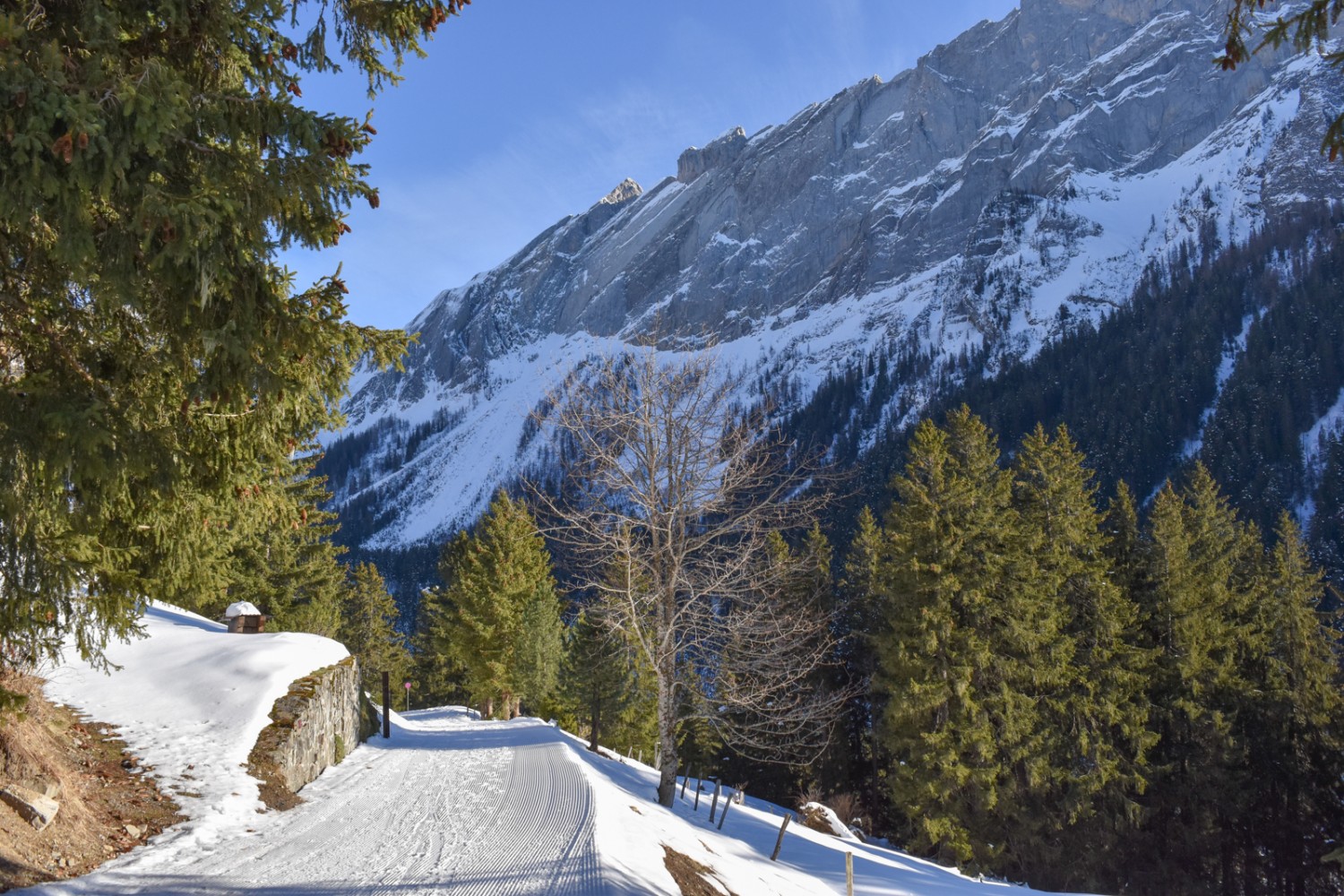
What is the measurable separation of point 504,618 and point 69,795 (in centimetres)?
→ 2432

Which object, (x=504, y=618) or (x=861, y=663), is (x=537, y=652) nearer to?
(x=504, y=618)

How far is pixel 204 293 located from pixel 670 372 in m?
9.28

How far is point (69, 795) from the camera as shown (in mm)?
7863

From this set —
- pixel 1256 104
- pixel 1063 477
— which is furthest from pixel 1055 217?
pixel 1063 477

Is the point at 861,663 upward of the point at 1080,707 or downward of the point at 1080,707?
upward

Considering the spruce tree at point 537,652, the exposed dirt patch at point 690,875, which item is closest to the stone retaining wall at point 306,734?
the exposed dirt patch at point 690,875

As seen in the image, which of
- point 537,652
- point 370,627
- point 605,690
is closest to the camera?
point 537,652

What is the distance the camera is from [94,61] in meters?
3.90

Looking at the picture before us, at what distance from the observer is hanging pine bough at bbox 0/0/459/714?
152 inches

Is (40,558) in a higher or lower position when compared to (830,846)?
higher

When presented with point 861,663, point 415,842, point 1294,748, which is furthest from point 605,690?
point 1294,748

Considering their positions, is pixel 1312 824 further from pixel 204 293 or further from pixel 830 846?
pixel 204 293

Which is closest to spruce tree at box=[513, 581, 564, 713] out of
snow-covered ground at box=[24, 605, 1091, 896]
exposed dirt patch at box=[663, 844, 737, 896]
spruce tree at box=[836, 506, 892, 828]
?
spruce tree at box=[836, 506, 892, 828]

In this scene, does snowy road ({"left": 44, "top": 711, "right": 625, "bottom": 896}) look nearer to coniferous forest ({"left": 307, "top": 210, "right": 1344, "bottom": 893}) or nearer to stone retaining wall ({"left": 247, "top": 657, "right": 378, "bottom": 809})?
stone retaining wall ({"left": 247, "top": 657, "right": 378, "bottom": 809})
